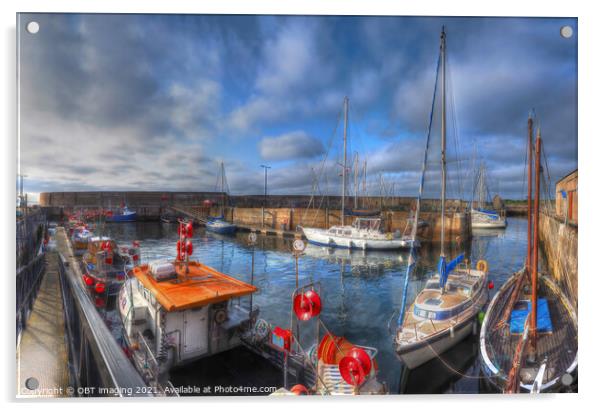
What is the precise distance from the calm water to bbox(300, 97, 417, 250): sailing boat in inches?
9.0

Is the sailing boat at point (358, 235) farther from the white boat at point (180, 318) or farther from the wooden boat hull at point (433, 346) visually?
the white boat at point (180, 318)

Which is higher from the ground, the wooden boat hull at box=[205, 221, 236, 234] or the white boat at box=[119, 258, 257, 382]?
the wooden boat hull at box=[205, 221, 236, 234]

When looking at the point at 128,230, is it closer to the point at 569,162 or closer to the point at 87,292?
the point at 87,292

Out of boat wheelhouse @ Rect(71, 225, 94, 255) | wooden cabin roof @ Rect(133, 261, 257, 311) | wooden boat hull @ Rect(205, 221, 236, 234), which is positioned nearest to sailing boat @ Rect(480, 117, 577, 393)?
A: wooden cabin roof @ Rect(133, 261, 257, 311)

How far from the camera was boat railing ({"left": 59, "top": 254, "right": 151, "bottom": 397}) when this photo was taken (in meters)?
2.60

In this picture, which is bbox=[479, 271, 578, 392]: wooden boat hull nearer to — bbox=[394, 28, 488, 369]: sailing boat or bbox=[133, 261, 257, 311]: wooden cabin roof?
bbox=[394, 28, 488, 369]: sailing boat

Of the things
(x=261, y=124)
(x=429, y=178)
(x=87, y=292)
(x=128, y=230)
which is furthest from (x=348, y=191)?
(x=87, y=292)

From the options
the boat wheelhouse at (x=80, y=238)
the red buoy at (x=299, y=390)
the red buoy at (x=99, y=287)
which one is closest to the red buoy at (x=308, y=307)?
the red buoy at (x=299, y=390)

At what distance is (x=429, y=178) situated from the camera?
10.7ft

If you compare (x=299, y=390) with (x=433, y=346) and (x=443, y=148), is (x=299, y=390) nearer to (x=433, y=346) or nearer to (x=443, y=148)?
(x=433, y=346)

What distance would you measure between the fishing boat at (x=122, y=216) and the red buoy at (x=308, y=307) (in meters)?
2.39

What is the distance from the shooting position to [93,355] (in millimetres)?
2875

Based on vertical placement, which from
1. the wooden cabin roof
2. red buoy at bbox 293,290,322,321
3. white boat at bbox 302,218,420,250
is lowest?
red buoy at bbox 293,290,322,321
